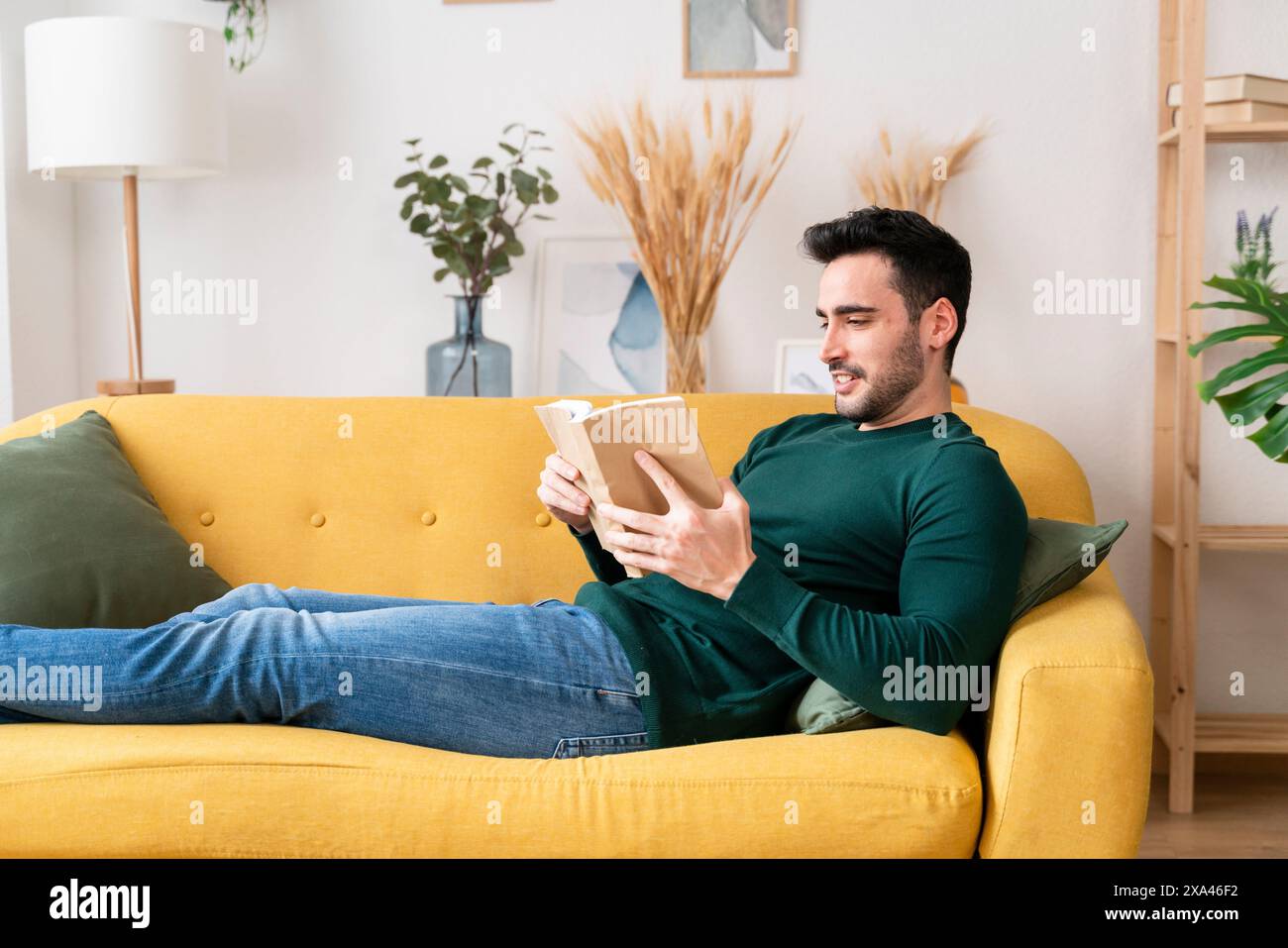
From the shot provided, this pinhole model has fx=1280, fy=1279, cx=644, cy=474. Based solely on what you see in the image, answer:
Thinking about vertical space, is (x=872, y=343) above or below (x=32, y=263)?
below

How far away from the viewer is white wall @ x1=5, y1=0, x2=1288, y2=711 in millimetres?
2850

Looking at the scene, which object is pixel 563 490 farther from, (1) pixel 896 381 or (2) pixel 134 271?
(2) pixel 134 271

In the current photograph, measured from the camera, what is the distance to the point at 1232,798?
8.98 feet

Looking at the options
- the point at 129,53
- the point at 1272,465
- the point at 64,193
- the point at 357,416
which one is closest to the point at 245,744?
the point at 357,416

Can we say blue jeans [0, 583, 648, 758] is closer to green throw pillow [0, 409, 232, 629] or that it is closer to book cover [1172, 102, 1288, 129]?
green throw pillow [0, 409, 232, 629]

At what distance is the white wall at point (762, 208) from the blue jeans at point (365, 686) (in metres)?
1.46

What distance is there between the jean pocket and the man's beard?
59cm

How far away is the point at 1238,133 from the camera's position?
2.62 metres

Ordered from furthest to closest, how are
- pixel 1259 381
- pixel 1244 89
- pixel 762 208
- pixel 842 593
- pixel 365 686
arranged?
1. pixel 762 208
2. pixel 1244 89
3. pixel 1259 381
4. pixel 842 593
5. pixel 365 686

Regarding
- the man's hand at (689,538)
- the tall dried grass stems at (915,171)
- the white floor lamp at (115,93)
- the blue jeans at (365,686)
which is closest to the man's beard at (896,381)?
the man's hand at (689,538)

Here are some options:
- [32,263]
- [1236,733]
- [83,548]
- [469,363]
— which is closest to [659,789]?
[83,548]

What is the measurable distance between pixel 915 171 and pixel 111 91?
172 centimetres

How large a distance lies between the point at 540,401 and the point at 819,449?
1.97 feet
